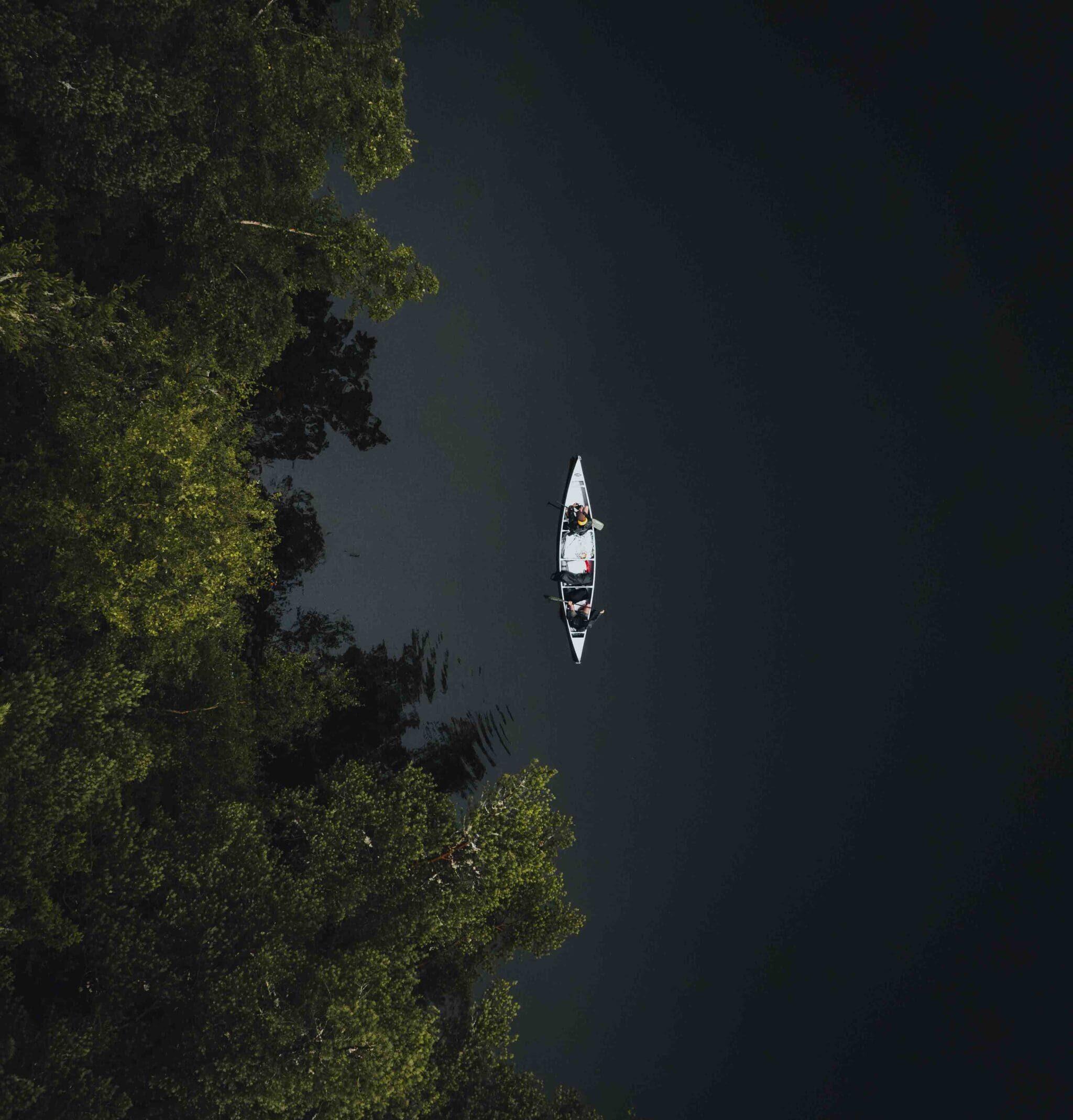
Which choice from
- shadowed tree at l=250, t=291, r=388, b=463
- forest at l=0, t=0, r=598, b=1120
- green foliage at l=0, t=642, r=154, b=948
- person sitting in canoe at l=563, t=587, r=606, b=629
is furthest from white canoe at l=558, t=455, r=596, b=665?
green foliage at l=0, t=642, r=154, b=948

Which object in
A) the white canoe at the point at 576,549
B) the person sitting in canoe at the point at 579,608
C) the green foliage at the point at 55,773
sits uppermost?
the white canoe at the point at 576,549

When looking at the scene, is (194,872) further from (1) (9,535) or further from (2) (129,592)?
(1) (9,535)

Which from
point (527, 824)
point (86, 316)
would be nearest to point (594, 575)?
point (527, 824)

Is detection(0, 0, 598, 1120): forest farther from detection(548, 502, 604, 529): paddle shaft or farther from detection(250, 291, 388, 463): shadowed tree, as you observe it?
detection(548, 502, 604, 529): paddle shaft

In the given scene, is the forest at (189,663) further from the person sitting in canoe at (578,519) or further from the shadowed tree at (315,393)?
the person sitting in canoe at (578,519)

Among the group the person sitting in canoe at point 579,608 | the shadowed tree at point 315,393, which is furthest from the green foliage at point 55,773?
the person sitting in canoe at point 579,608

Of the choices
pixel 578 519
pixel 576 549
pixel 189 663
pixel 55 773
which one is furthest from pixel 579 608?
pixel 55 773

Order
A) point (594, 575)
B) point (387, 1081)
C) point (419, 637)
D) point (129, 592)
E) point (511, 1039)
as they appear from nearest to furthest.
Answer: point (387, 1081) < point (129, 592) < point (511, 1039) < point (419, 637) < point (594, 575)
